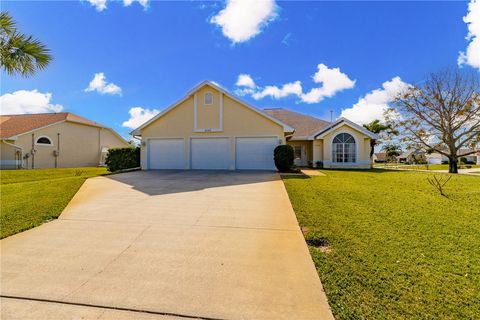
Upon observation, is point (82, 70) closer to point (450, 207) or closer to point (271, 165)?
point (271, 165)

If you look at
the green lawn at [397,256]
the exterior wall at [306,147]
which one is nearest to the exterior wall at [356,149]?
the exterior wall at [306,147]

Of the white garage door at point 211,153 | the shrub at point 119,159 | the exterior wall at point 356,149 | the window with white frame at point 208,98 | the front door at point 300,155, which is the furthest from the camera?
the front door at point 300,155

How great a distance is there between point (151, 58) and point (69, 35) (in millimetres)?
4353

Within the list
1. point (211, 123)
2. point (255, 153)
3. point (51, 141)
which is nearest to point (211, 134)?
point (211, 123)

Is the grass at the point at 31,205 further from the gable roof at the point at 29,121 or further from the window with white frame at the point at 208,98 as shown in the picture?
the gable roof at the point at 29,121

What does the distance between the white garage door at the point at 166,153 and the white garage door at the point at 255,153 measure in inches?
160

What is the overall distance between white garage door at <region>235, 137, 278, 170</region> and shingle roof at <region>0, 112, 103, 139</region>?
2010cm

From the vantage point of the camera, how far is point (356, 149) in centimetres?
1989

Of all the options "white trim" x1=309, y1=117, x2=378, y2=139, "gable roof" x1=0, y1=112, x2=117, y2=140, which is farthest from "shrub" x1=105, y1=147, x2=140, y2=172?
"white trim" x1=309, y1=117, x2=378, y2=139

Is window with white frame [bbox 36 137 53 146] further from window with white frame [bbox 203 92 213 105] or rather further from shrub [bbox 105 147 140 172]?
window with white frame [bbox 203 92 213 105]

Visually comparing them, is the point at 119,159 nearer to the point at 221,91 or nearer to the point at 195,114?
the point at 195,114

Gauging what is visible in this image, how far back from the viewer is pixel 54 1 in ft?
34.6

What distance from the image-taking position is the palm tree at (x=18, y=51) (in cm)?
798

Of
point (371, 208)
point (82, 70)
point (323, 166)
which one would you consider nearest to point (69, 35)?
point (82, 70)
